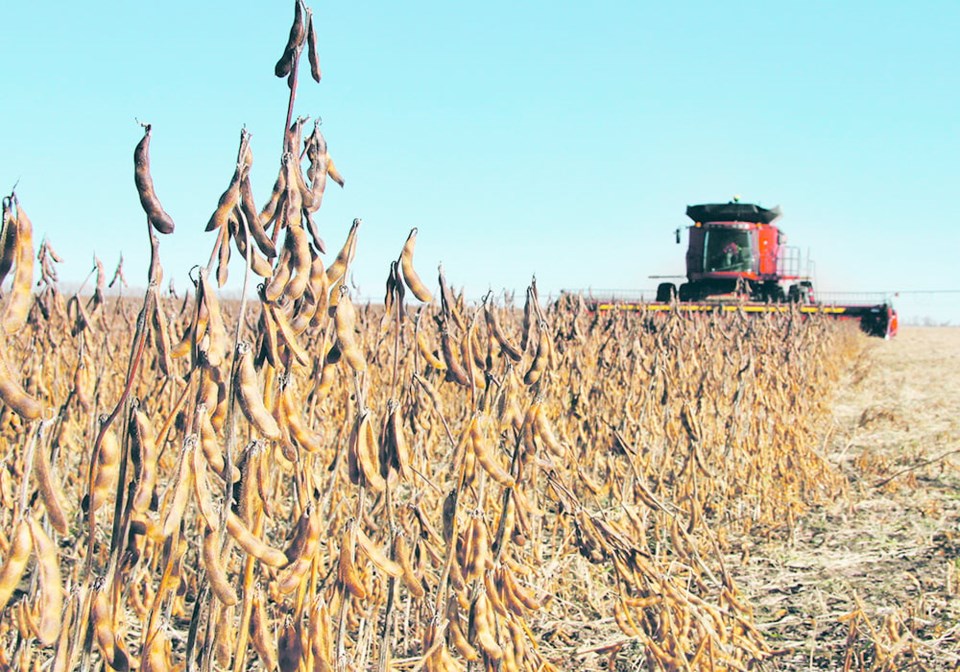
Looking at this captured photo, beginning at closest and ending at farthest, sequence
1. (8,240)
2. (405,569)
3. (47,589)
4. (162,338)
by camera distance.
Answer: (8,240) → (47,589) → (162,338) → (405,569)

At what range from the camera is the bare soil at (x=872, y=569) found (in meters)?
2.93

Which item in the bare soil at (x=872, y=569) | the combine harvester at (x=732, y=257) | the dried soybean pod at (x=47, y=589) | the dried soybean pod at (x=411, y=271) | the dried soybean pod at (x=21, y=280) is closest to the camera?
the dried soybean pod at (x=21, y=280)

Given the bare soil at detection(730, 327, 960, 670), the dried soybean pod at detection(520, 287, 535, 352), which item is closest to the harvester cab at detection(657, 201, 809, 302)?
the bare soil at detection(730, 327, 960, 670)

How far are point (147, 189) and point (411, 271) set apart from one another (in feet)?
1.67

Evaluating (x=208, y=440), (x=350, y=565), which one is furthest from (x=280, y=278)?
(x=350, y=565)

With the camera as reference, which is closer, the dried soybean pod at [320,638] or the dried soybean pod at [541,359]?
the dried soybean pod at [320,638]

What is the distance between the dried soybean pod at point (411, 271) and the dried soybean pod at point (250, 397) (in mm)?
392

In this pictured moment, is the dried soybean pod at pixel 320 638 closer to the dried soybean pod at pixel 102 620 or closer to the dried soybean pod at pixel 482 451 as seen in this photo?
the dried soybean pod at pixel 102 620

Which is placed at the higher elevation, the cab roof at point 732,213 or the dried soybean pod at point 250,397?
the cab roof at point 732,213

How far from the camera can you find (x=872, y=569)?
399 centimetres

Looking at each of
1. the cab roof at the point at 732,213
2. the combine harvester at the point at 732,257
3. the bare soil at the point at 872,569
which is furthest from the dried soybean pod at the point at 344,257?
the cab roof at the point at 732,213

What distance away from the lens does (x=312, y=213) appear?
134 cm

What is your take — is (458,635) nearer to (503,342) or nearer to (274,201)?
(503,342)

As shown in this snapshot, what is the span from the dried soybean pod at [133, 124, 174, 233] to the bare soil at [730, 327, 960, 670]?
2.19 meters
